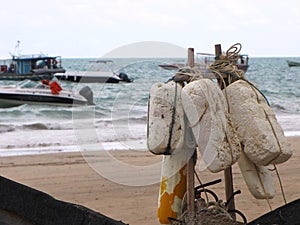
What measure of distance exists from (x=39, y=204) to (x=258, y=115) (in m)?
1.31

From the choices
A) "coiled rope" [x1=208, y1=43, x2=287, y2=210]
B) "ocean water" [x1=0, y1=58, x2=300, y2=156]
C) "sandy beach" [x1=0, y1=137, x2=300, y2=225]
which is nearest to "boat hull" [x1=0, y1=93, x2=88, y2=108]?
"ocean water" [x1=0, y1=58, x2=300, y2=156]

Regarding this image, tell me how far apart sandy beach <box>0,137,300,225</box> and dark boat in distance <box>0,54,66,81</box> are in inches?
1431

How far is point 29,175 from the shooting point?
939 centimetres

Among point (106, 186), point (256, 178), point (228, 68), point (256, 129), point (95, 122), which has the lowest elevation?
point (106, 186)

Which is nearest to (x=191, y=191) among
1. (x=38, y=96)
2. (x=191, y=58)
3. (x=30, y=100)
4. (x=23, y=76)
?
(x=191, y=58)

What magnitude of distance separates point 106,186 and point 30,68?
136 feet

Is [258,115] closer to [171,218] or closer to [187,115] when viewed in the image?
[187,115]

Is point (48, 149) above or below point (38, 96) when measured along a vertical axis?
below

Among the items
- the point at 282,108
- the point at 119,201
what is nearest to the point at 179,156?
the point at 119,201

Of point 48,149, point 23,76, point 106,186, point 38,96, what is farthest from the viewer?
point 23,76

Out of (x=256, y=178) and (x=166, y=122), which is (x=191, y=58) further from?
(x=256, y=178)

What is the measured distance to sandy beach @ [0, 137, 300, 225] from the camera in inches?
272

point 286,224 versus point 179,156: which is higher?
point 179,156

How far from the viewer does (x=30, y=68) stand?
4869 centimetres
